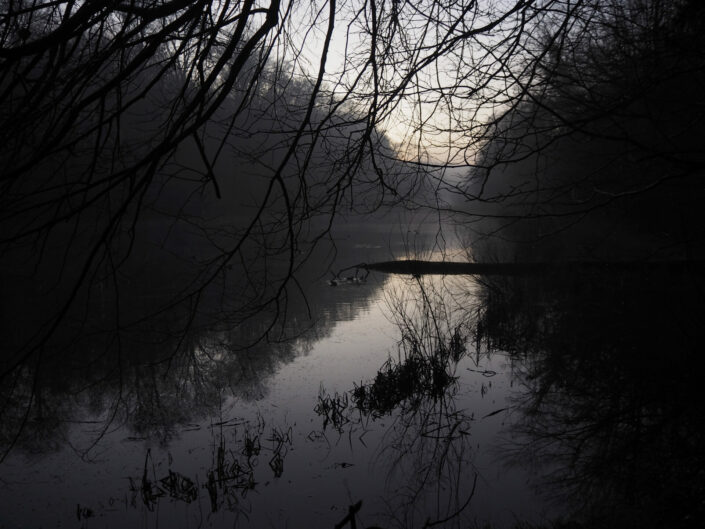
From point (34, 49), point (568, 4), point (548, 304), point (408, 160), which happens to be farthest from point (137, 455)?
point (548, 304)

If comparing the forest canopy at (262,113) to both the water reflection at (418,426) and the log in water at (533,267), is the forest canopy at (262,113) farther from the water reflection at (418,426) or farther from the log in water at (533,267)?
the log in water at (533,267)

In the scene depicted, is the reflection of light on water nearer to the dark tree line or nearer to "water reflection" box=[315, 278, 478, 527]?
"water reflection" box=[315, 278, 478, 527]

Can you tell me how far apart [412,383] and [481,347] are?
5.55ft

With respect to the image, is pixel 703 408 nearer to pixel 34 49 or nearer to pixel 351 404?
pixel 351 404

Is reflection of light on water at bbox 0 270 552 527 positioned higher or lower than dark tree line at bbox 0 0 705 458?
lower

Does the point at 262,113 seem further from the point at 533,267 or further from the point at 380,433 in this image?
the point at 533,267

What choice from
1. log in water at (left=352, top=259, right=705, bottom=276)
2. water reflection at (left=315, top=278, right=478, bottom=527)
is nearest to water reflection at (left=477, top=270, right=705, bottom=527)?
water reflection at (left=315, top=278, right=478, bottom=527)

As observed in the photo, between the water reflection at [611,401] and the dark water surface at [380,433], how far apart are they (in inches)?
0.6

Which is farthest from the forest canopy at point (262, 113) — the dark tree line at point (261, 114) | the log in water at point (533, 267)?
the log in water at point (533, 267)

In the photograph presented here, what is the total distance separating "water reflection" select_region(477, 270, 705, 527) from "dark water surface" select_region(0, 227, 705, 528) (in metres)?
0.02

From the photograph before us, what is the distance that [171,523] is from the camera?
3.21 metres

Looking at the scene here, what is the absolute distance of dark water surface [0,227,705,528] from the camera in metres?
3.33

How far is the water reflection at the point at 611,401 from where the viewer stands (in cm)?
324

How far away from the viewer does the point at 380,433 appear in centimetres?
444
